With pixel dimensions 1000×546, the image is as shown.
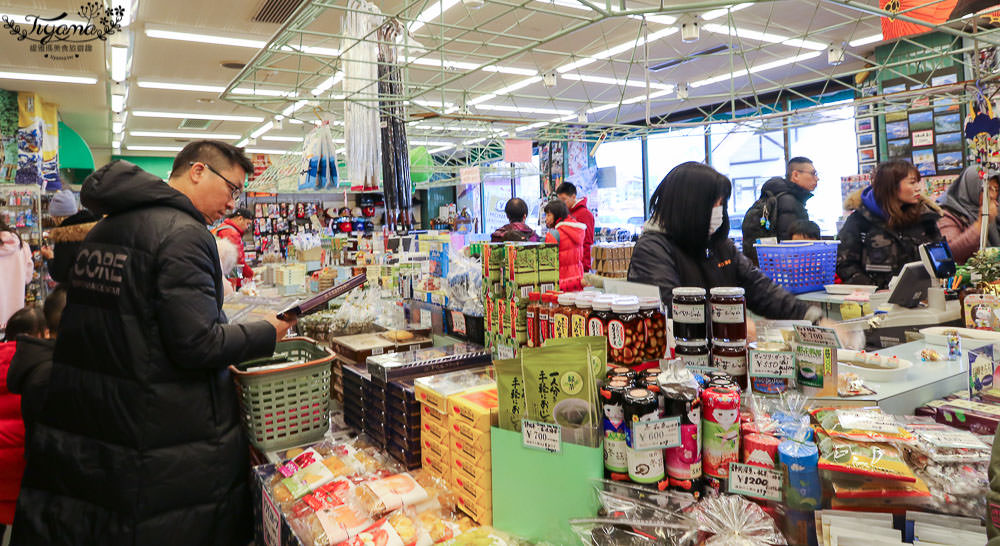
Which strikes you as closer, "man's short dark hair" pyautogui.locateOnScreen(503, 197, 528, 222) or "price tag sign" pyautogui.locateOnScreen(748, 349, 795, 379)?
"price tag sign" pyautogui.locateOnScreen(748, 349, 795, 379)

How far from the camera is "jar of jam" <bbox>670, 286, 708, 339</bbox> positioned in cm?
163

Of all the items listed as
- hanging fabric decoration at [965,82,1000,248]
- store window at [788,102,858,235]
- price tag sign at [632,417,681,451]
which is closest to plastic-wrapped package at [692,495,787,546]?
price tag sign at [632,417,681,451]

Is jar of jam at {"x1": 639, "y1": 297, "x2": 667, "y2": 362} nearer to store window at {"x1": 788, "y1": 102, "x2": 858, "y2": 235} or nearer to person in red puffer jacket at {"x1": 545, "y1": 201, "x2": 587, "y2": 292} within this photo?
person in red puffer jacket at {"x1": 545, "y1": 201, "x2": 587, "y2": 292}

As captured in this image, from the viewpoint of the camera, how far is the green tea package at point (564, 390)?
129cm

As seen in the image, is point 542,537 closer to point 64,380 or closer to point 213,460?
→ point 213,460

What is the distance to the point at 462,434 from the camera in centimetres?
154

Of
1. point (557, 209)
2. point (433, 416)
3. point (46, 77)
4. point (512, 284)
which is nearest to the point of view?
point (433, 416)

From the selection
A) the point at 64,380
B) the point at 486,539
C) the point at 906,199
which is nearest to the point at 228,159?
the point at 64,380

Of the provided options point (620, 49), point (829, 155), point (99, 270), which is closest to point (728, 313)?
point (99, 270)

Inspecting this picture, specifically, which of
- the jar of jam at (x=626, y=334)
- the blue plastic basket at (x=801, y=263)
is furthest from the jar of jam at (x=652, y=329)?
the blue plastic basket at (x=801, y=263)

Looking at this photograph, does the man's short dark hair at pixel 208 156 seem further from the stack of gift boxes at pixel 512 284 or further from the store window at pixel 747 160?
the store window at pixel 747 160

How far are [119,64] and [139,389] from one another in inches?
332

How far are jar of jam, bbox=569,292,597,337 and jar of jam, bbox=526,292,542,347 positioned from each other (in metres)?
0.26

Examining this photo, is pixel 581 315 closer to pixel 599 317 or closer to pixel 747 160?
pixel 599 317
